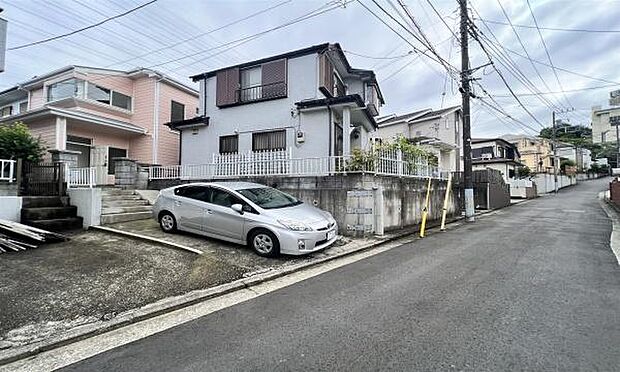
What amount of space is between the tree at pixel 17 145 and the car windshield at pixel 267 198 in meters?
7.18

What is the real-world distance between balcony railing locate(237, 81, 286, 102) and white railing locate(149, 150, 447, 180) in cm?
338

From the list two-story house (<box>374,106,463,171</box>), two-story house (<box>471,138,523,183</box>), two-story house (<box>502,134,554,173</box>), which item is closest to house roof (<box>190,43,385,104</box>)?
two-story house (<box>374,106,463,171</box>)

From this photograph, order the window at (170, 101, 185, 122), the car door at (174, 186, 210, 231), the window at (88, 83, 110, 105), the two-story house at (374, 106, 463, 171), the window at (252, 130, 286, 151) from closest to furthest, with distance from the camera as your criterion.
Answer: the car door at (174, 186, 210, 231) < the window at (252, 130, 286, 151) < the window at (88, 83, 110, 105) < the window at (170, 101, 185, 122) < the two-story house at (374, 106, 463, 171)

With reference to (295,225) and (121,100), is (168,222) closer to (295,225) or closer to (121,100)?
(295,225)

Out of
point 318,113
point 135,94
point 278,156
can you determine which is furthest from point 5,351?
point 135,94

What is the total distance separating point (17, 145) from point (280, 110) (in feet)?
28.5

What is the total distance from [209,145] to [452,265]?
12.1m

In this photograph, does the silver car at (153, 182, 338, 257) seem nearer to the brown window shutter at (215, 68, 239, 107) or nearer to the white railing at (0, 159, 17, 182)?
the white railing at (0, 159, 17, 182)

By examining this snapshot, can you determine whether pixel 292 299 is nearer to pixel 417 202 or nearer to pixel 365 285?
pixel 365 285

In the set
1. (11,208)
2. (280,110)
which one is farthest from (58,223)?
(280,110)

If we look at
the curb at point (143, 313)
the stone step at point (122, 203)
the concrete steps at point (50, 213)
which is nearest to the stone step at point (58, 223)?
the concrete steps at point (50, 213)

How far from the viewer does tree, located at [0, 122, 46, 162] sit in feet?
31.2

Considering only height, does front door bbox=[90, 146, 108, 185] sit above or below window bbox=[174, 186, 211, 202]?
above

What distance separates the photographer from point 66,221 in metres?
8.42
